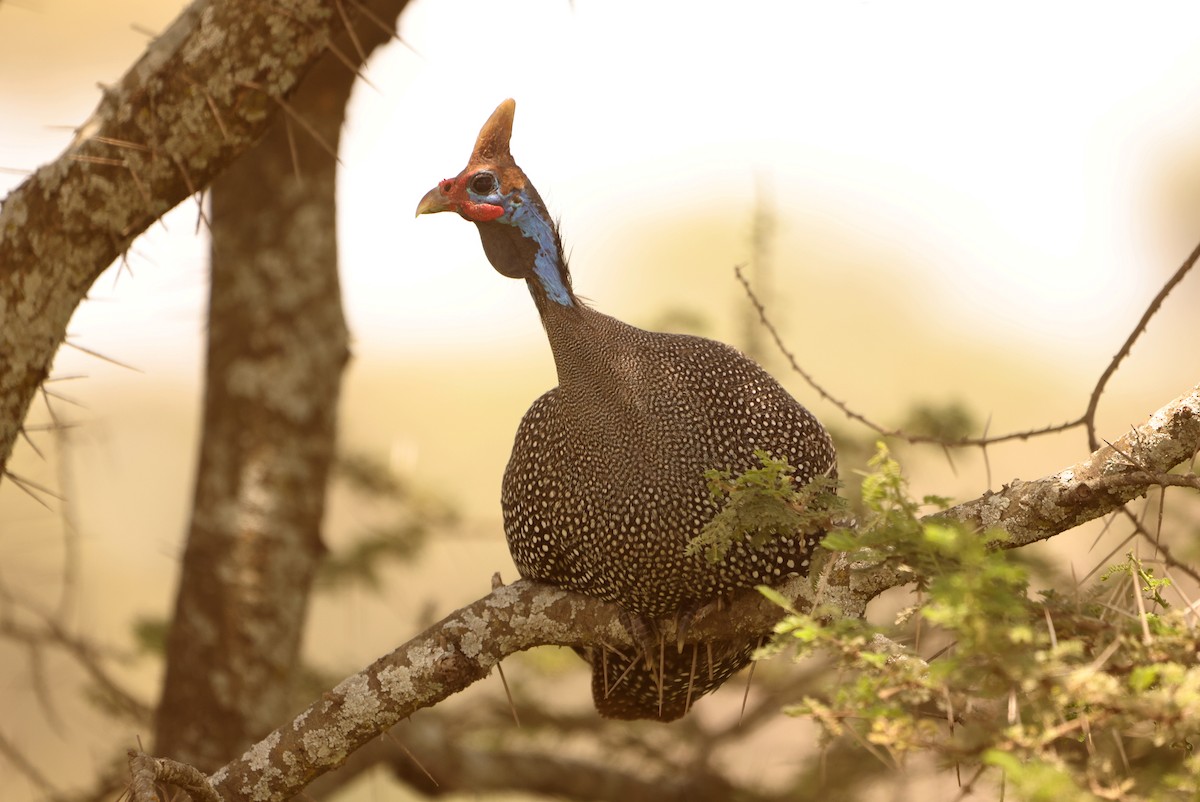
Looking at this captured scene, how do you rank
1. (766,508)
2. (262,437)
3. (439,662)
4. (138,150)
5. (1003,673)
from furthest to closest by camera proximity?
(262,437)
(138,150)
(439,662)
(766,508)
(1003,673)

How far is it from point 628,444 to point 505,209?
72 centimetres

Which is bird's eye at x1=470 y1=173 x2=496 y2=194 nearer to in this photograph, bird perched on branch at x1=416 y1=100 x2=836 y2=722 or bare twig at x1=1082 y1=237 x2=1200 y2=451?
bird perched on branch at x1=416 y1=100 x2=836 y2=722

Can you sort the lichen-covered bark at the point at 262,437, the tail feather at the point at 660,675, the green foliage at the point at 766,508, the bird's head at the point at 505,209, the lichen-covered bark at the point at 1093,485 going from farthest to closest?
the lichen-covered bark at the point at 262,437
the tail feather at the point at 660,675
the bird's head at the point at 505,209
the lichen-covered bark at the point at 1093,485
the green foliage at the point at 766,508

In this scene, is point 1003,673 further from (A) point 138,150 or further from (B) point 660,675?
(A) point 138,150

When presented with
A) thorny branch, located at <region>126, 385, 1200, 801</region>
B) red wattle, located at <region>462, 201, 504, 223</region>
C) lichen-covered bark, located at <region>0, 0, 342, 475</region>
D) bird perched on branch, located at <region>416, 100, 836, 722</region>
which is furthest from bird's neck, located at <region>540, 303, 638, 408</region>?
lichen-covered bark, located at <region>0, 0, 342, 475</region>

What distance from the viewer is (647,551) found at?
313 cm

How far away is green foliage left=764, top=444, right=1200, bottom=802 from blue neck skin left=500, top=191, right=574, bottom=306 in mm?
1376

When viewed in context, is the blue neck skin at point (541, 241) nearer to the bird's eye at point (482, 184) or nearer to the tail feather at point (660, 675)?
the bird's eye at point (482, 184)

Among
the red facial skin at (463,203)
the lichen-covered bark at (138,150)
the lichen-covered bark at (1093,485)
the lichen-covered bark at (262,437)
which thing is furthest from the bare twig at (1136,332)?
the lichen-covered bark at (262,437)

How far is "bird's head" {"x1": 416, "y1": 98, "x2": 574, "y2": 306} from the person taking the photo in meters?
3.25

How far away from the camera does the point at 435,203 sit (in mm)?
3234

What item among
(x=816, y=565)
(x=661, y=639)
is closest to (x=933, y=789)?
(x=661, y=639)

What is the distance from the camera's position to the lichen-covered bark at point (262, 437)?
5797mm

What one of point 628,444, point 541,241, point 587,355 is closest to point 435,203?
point 541,241
